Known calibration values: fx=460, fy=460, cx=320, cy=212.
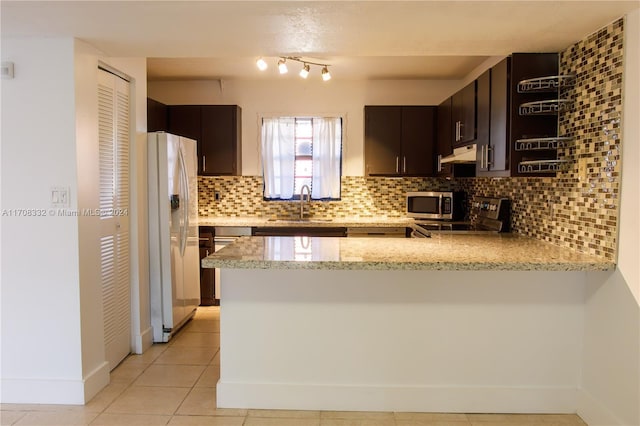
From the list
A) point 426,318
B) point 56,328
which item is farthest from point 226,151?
point 426,318

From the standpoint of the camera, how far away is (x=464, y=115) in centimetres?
370

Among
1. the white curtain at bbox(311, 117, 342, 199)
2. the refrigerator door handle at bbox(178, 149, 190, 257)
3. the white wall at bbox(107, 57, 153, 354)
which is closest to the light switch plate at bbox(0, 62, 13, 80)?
the white wall at bbox(107, 57, 153, 354)

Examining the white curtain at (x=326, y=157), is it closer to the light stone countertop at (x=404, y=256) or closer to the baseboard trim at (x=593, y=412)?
the light stone countertop at (x=404, y=256)

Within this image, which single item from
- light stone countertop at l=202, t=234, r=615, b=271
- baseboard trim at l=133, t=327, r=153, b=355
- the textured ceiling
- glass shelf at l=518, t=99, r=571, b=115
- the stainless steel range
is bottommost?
baseboard trim at l=133, t=327, r=153, b=355

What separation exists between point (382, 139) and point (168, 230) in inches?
94.7

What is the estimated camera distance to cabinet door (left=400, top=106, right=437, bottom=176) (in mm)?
4750

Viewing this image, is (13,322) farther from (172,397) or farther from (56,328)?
(172,397)

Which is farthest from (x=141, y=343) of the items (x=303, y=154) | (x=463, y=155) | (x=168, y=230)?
(x=463, y=155)

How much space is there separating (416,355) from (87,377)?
187cm

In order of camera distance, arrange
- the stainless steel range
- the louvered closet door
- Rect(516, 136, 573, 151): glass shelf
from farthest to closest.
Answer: the stainless steel range → the louvered closet door → Rect(516, 136, 573, 151): glass shelf

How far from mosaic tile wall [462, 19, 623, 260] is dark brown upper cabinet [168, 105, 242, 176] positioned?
10.1ft

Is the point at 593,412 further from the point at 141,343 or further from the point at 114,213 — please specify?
the point at 114,213

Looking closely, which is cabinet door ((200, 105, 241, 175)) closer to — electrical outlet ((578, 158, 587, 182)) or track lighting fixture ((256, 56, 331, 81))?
track lighting fixture ((256, 56, 331, 81))

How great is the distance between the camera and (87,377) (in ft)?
8.64
